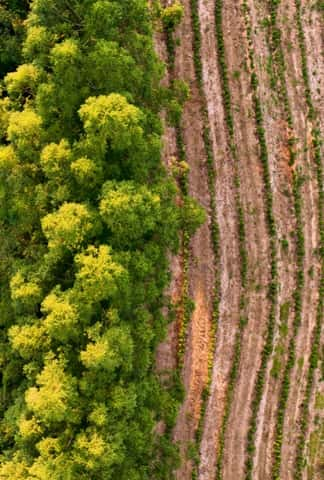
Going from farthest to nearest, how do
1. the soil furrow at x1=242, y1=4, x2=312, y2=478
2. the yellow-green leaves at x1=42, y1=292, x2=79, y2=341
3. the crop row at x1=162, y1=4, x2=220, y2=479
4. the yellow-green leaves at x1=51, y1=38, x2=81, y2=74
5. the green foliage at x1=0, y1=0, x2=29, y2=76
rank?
the soil furrow at x1=242, y1=4, x2=312, y2=478 < the crop row at x1=162, y1=4, x2=220, y2=479 < the green foliage at x1=0, y1=0, x2=29, y2=76 < the yellow-green leaves at x1=51, y1=38, x2=81, y2=74 < the yellow-green leaves at x1=42, y1=292, x2=79, y2=341

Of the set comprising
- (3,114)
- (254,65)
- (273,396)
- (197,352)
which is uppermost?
(254,65)

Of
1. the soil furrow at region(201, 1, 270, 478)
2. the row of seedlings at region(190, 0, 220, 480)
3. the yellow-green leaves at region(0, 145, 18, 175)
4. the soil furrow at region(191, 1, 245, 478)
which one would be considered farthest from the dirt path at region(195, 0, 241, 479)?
the yellow-green leaves at region(0, 145, 18, 175)

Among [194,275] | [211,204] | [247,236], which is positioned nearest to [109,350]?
[194,275]

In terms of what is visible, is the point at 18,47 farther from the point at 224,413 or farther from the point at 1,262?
the point at 224,413

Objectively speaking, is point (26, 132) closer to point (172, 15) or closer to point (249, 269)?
point (172, 15)

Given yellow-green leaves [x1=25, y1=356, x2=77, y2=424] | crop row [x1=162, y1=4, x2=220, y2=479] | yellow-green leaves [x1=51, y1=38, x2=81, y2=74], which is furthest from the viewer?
crop row [x1=162, y1=4, x2=220, y2=479]

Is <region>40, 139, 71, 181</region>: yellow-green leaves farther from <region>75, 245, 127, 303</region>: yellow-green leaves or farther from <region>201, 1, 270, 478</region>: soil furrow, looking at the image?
<region>201, 1, 270, 478</region>: soil furrow

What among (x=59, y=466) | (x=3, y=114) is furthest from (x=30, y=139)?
(x=59, y=466)
